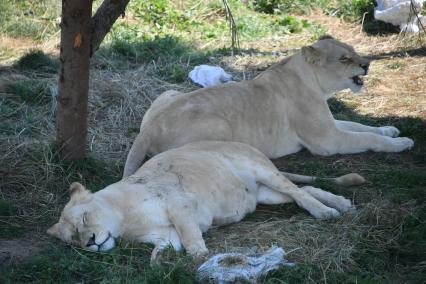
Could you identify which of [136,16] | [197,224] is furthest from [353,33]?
[197,224]

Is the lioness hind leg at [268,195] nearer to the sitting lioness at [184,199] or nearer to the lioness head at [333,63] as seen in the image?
the sitting lioness at [184,199]

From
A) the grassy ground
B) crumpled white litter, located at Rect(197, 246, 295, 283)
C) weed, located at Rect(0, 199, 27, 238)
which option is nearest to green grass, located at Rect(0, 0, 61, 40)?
the grassy ground

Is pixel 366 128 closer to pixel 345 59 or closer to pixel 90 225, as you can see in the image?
pixel 345 59

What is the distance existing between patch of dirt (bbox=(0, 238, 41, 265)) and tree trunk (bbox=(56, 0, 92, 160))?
114cm

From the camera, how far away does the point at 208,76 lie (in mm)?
8648

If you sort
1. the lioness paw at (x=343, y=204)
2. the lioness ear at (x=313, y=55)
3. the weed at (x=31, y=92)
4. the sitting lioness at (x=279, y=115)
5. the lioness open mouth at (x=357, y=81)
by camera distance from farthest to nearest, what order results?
the weed at (x=31, y=92), the lioness open mouth at (x=357, y=81), the lioness ear at (x=313, y=55), the sitting lioness at (x=279, y=115), the lioness paw at (x=343, y=204)

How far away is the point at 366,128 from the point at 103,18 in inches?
111

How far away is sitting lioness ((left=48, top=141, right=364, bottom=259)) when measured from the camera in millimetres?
4352

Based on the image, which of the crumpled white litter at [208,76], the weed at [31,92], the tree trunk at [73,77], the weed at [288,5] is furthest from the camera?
the weed at [288,5]

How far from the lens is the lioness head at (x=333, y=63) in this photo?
7020 millimetres

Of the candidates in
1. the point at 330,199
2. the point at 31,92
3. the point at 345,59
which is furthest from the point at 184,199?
the point at 31,92

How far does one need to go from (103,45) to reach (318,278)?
21.9ft

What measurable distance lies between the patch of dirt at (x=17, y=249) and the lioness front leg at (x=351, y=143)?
9.60ft

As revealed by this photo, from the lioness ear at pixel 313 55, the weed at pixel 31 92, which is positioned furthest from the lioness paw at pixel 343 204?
the weed at pixel 31 92
